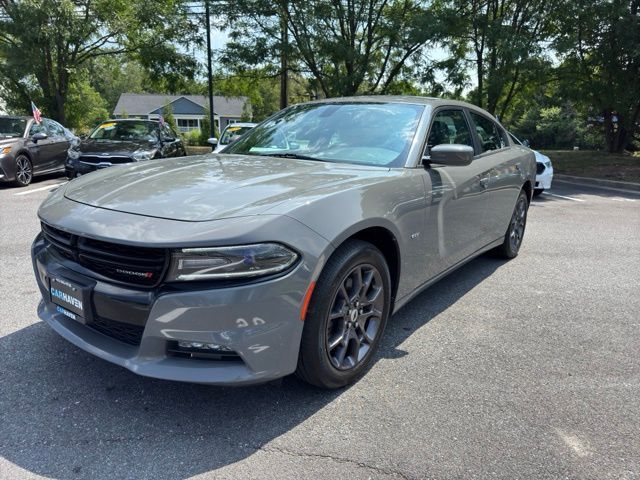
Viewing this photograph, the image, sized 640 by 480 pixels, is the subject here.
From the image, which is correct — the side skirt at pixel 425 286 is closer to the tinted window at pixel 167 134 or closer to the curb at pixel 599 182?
the tinted window at pixel 167 134

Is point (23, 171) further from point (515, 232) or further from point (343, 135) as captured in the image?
point (515, 232)

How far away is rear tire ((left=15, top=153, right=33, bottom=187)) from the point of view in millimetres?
9805

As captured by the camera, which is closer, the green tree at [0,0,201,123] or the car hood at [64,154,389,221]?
the car hood at [64,154,389,221]

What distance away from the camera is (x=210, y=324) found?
2.06 meters

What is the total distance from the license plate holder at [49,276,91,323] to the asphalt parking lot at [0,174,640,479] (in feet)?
1.51

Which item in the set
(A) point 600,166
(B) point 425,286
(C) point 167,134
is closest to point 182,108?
(C) point 167,134

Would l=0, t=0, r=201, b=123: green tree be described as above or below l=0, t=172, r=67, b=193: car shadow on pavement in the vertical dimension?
above

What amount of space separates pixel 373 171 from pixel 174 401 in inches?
67.3

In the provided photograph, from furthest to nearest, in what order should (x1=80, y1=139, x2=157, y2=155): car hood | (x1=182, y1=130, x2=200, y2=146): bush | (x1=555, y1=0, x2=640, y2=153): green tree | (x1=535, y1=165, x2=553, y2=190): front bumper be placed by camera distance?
(x1=182, y1=130, x2=200, y2=146): bush < (x1=555, y1=0, x2=640, y2=153): green tree < (x1=535, y1=165, x2=553, y2=190): front bumper < (x1=80, y1=139, x2=157, y2=155): car hood

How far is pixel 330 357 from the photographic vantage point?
2.52m

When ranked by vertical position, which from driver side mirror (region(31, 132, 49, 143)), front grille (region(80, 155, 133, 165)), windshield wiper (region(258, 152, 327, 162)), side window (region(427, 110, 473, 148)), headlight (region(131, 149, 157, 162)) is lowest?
front grille (region(80, 155, 133, 165))

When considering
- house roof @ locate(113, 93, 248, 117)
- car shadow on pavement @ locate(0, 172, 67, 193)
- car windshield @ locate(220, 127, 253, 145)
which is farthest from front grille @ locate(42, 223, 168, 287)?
house roof @ locate(113, 93, 248, 117)

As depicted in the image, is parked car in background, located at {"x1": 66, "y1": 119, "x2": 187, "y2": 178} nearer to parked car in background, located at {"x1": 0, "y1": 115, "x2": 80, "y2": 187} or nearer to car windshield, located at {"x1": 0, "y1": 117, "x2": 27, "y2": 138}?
parked car in background, located at {"x1": 0, "y1": 115, "x2": 80, "y2": 187}

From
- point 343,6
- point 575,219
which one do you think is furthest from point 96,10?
point 575,219
